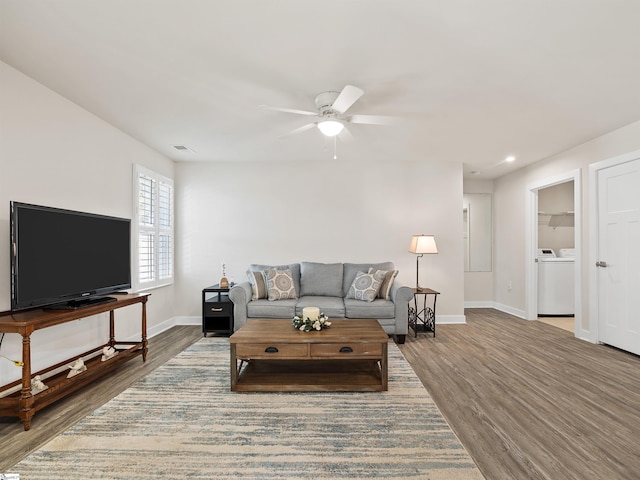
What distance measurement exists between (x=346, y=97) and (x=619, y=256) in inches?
149

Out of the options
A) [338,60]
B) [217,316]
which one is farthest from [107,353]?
[338,60]

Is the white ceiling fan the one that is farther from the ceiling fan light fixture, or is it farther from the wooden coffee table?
the wooden coffee table

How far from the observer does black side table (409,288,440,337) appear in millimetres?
4660

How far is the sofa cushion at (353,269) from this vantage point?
16.2 ft

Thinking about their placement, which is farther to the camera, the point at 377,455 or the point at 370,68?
the point at 370,68

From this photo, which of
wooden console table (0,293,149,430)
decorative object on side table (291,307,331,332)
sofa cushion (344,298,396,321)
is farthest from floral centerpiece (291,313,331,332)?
wooden console table (0,293,149,430)

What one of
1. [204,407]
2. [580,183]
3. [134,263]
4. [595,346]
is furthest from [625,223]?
[134,263]

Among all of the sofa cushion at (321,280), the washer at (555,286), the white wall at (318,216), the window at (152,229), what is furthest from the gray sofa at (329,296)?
the washer at (555,286)

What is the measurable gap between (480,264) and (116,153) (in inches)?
251

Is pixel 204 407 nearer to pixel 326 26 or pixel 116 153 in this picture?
pixel 326 26

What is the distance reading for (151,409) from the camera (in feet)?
8.00

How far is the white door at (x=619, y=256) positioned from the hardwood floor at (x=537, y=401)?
277 mm

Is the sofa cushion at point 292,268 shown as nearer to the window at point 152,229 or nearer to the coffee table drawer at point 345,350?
the window at point 152,229

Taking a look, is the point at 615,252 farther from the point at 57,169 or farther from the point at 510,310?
the point at 57,169
